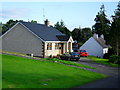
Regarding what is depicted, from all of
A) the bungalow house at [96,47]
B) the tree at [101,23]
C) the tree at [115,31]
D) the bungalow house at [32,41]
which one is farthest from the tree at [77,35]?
the tree at [115,31]

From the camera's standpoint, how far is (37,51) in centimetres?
3431

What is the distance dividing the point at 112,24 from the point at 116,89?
2288 cm

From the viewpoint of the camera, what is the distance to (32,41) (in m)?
34.8

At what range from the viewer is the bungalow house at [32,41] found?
34250 mm

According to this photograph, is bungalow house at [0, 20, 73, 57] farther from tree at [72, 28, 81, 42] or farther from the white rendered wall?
tree at [72, 28, 81, 42]

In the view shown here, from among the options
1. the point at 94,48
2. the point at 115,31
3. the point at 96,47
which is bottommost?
the point at 94,48

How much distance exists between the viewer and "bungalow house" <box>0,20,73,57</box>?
34.2 m

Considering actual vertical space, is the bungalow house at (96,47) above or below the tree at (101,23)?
below

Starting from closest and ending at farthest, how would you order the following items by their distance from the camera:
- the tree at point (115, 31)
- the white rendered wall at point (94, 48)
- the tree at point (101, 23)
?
the tree at point (115, 31), the white rendered wall at point (94, 48), the tree at point (101, 23)

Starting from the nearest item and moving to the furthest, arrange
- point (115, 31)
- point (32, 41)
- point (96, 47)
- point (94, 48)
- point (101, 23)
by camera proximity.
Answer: point (115, 31), point (32, 41), point (96, 47), point (94, 48), point (101, 23)

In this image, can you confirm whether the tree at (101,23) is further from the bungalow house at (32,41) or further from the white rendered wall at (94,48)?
the bungalow house at (32,41)

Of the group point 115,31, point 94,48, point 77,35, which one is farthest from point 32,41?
point 77,35

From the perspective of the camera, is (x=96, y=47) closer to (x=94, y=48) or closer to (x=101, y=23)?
(x=94, y=48)

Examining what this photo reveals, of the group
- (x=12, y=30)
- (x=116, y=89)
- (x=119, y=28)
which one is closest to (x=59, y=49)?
(x=12, y=30)
